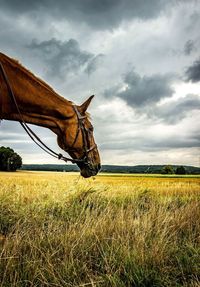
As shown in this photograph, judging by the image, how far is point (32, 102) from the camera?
5.61 m

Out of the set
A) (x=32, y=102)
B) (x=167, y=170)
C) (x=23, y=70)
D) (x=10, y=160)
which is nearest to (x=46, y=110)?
(x=32, y=102)

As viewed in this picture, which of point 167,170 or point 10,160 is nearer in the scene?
point 10,160

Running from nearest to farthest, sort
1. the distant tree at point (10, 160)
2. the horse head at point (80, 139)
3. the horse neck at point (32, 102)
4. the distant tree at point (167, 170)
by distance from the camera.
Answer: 1. the horse neck at point (32, 102)
2. the horse head at point (80, 139)
3. the distant tree at point (10, 160)
4. the distant tree at point (167, 170)

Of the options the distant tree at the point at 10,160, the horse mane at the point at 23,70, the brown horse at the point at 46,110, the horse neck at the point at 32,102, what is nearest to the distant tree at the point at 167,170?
the distant tree at the point at 10,160

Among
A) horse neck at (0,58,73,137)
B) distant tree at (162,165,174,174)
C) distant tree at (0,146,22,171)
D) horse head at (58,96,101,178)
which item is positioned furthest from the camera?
distant tree at (162,165,174,174)

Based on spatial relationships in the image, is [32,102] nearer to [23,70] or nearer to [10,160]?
[23,70]

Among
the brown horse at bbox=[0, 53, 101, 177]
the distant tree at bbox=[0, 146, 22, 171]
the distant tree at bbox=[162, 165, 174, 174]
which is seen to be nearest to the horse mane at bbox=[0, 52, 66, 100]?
the brown horse at bbox=[0, 53, 101, 177]

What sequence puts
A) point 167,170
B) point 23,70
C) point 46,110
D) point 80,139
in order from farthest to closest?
point 167,170 < point 80,139 < point 46,110 < point 23,70

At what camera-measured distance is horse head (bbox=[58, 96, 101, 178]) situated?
5832 mm

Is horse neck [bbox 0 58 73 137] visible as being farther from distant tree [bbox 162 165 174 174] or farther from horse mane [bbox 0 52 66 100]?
distant tree [bbox 162 165 174 174]

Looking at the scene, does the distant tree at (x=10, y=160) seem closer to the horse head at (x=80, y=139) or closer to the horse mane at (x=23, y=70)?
the horse head at (x=80, y=139)

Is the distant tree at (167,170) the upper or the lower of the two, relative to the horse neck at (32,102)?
upper

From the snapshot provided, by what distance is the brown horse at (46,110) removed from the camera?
5398 mm

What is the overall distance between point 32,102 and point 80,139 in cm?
96
